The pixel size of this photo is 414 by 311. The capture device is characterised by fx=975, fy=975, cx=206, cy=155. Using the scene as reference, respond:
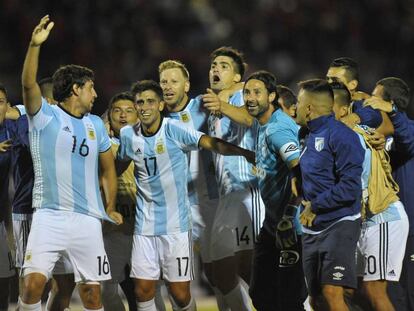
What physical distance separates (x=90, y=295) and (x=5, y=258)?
4.33ft

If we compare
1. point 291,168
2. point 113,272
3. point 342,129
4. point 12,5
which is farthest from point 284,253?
point 12,5

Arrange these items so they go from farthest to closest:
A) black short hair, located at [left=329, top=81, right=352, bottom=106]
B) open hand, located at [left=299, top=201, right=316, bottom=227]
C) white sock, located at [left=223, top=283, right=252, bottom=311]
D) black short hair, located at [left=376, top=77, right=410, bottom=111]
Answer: white sock, located at [left=223, top=283, right=252, bottom=311] → black short hair, located at [left=376, top=77, right=410, bottom=111] → black short hair, located at [left=329, top=81, right=352, bottom=106] → open hand, located at [left=299, top=201, right=316, bottom=227]

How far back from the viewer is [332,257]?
7.09 m

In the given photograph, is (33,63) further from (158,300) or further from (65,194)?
(158,300)

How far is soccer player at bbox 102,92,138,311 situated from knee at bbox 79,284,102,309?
4.07ft

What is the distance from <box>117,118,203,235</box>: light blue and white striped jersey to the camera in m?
8.16

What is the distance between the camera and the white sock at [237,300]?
8.66m

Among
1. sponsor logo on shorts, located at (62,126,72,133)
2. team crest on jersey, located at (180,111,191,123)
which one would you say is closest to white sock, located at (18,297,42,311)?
sponsor logo on shorts, located at (62,126,72,133)

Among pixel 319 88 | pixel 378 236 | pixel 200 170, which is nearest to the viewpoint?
pixel 319 88

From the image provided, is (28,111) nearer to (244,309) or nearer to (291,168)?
(291,168)

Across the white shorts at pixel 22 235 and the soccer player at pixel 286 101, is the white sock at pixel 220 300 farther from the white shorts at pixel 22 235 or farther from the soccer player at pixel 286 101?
the soccer player at pixel 286 101

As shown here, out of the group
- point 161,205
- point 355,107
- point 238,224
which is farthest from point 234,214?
point 355,107

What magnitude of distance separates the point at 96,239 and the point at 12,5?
9.07m

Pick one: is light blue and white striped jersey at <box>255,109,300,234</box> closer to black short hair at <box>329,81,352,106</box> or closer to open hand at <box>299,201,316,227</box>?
black short hair at <box>329,81,352,106</box>
